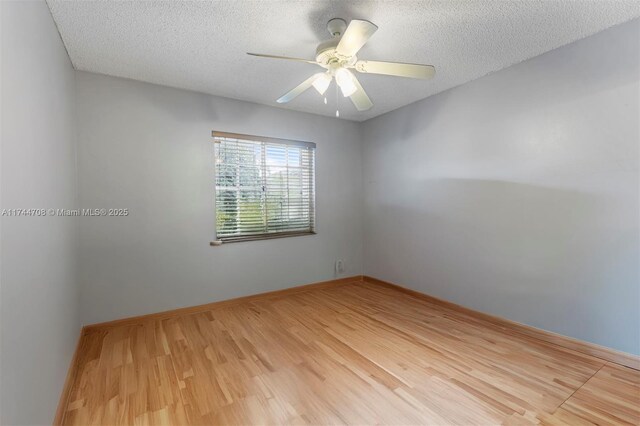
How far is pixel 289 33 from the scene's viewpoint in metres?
1.95

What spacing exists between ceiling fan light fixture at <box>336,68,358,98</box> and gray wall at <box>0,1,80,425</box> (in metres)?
1.54

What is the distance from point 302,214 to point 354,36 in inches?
98.6

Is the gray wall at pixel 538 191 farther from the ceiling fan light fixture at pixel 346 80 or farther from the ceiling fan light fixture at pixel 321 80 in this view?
the ceiling fan light fixture at pixel 321 80

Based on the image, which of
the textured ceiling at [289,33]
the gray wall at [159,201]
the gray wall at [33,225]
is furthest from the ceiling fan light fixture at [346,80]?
the gray wall at [159,201]

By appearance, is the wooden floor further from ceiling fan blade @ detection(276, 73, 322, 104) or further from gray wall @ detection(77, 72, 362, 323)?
ceiling fan blade @ detection(276, 73, 322, 104)

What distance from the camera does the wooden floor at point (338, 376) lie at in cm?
153

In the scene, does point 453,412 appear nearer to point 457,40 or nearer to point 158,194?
point 457,40

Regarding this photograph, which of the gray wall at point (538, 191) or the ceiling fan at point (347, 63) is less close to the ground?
the ceiling fan at point (347, 63)

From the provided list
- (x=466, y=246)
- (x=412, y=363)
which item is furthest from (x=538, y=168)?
(x=412, y=363)

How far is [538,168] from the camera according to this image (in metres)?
2.34

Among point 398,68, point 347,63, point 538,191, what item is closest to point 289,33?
point 347,63

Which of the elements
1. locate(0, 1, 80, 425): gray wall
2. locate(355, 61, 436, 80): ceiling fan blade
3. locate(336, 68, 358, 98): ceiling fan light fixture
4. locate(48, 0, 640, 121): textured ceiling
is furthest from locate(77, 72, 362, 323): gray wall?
locate(355, 61, 436, 80): ceiling fan blade

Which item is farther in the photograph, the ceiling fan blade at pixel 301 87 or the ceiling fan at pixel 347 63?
the ceiling fan blade at pixel 301 87

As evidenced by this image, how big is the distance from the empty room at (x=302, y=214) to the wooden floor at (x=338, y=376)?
0.7 inches
